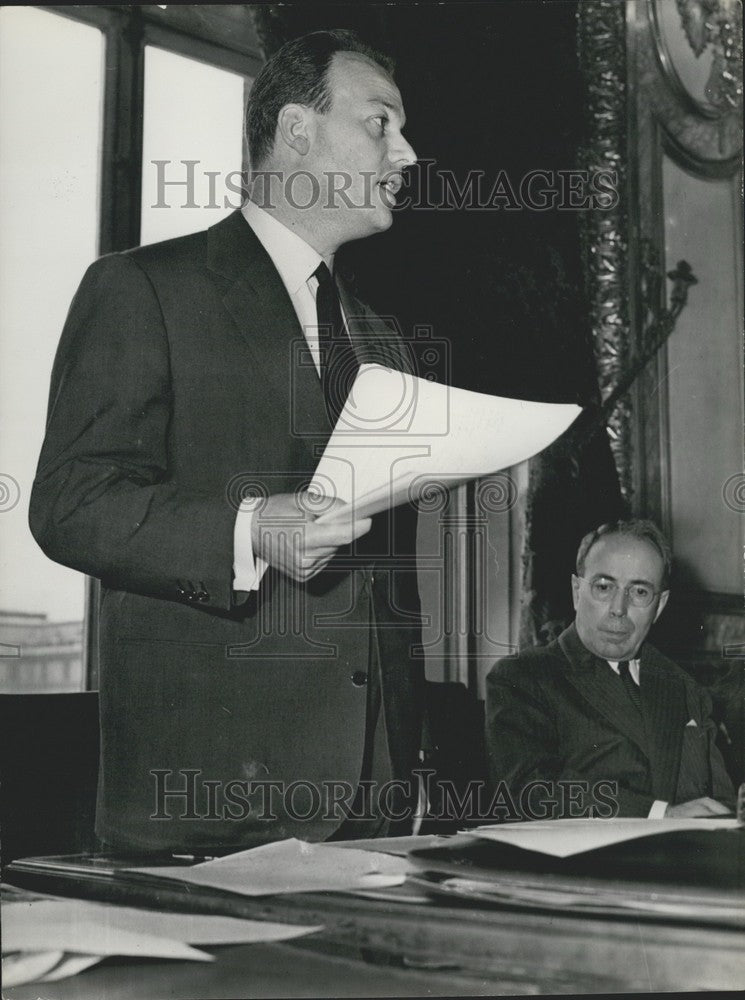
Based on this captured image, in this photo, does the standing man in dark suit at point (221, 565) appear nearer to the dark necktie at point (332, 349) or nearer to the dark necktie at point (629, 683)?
the dark necktie at point (332, 349)

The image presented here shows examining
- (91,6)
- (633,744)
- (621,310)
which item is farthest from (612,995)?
(91,6)

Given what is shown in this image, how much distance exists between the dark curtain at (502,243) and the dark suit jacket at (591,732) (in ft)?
0.23

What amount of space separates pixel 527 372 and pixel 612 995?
3.04 ft

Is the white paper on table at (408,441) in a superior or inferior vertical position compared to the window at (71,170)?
inferior

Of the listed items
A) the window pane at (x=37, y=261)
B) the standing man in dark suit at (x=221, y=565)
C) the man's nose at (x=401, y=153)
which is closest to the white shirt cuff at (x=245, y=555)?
the standing man in dark suit at (x=221, y=565)

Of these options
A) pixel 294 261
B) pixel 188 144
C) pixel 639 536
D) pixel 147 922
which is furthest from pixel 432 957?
pixel 188 144

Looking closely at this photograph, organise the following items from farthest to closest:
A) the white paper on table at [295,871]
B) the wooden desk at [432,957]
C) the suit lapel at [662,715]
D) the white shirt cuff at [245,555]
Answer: the suit lapel at [662,715] < the white shirt cuff at [245,555] < the white paper on table at [295,871] < the wooden desk at [432,957]

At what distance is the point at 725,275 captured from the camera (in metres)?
1.76

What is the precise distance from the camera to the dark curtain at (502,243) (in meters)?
1.69

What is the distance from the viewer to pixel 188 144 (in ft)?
5.55

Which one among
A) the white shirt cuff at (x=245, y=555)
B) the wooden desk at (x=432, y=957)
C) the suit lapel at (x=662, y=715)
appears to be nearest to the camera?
the wooden desk at (x=432, y=957)

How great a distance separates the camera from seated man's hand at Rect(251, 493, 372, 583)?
1547mm

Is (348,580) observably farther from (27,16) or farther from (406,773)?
(27,16)

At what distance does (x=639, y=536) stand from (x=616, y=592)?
0.10 m
